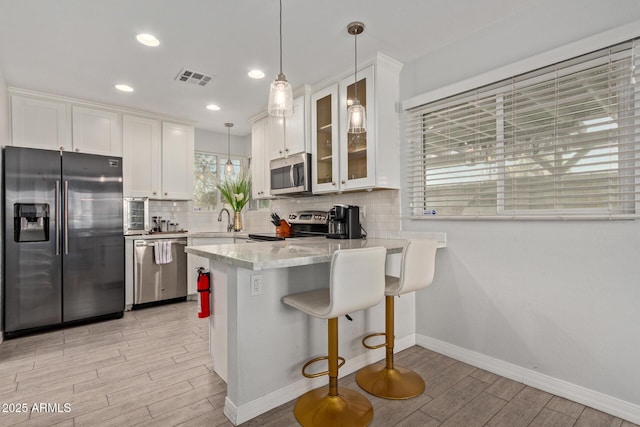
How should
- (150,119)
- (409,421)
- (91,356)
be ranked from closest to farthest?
(409,421)
(91,356)
(150,119)

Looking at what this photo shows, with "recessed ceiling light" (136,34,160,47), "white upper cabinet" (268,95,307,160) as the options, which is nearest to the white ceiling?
"recessed ceiling light" (136,34,160,47)

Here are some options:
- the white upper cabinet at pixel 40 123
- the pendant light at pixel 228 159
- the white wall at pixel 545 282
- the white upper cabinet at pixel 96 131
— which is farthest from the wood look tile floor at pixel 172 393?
the pendant light at pixel 228 159

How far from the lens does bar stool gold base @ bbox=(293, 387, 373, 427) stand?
5.79ft

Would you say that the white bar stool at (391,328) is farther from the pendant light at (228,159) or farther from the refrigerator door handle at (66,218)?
the pendant light at (228,159)

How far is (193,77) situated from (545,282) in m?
3.48

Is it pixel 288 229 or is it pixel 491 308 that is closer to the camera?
pixel 491 308

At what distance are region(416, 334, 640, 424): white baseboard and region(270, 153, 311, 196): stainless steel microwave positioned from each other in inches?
75.8

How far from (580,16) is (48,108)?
4.93 metres

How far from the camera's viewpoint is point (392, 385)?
84.4 inches

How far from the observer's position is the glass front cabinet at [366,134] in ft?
9.18

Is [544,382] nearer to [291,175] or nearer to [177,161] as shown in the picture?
[291,175]

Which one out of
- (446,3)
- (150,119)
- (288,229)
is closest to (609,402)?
(446,3)

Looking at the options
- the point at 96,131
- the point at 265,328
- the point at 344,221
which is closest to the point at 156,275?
the point at 96,131

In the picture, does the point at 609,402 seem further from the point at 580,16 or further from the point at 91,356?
the point at 91,356
